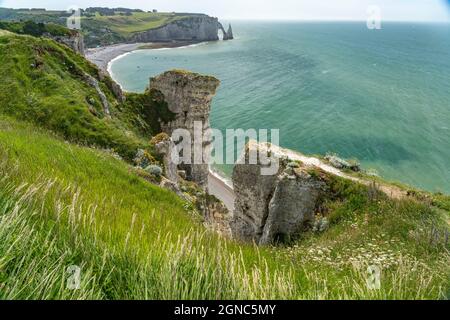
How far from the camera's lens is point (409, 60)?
171875 mm

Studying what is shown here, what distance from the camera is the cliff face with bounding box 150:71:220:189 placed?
161 ft

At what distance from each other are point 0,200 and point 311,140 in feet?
270

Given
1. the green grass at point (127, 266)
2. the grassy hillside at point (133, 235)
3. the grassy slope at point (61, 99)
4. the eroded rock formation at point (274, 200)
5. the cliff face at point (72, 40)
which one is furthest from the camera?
the cliff face at point (72, 40)

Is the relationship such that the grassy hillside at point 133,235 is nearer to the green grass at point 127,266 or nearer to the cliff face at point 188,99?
the green grass at point 127,266

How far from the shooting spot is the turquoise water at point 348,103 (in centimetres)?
7831

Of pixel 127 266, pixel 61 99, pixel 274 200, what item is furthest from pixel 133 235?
pixel 61 99

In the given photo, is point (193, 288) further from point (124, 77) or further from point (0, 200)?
point (124, 77)

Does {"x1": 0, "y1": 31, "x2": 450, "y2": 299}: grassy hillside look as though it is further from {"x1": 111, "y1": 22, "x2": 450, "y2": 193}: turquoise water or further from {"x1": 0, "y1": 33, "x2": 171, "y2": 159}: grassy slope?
{"x1": 111, "y1": 22, "x2": 450, "y2": 193}: turquoise water

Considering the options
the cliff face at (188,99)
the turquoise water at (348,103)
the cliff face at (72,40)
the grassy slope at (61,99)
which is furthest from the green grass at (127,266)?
the cliff face at (72,40)

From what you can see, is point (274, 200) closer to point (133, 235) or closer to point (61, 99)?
point (61, 99)

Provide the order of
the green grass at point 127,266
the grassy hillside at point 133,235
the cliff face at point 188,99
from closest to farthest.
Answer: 1. the green grass at point 127,266
2. the grassy hillside at point 133,235
3. the cliff face at point 188,99

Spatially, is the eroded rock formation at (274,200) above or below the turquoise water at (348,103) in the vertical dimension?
above

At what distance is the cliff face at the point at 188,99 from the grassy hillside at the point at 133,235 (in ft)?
43.2
